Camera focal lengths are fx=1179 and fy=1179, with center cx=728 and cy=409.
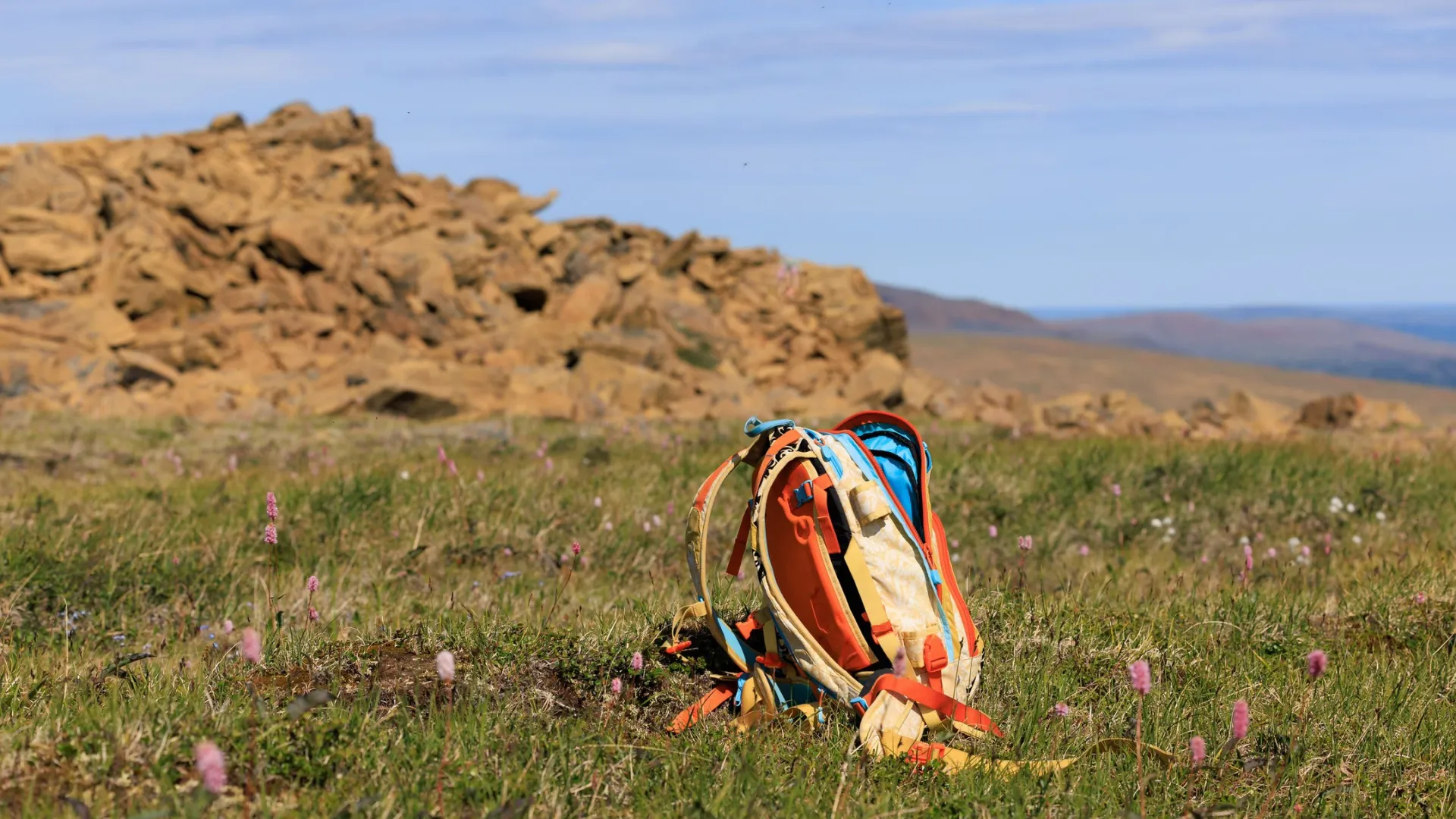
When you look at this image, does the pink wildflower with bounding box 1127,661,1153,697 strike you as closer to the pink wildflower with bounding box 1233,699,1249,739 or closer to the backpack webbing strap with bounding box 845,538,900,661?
the pink wildflower with bounding box 1233,699,1249,739

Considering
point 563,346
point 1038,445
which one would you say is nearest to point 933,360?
point 563,346

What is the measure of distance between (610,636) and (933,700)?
1.33 meters

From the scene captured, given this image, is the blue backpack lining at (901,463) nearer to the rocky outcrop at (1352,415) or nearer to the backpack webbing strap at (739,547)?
the backpack webbing strap at (739,547)

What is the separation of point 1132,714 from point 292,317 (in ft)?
55.2

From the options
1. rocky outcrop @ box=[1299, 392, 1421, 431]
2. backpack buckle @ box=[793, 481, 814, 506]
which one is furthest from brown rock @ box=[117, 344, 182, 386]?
rocky outcrop @ box=[1299, 392, 1421, 431]

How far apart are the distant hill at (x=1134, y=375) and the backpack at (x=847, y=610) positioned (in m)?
59.3

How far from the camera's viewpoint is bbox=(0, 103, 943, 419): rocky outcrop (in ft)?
50.5

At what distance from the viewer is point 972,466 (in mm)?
9211

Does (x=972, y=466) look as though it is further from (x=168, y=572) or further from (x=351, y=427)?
(x=351, y=427)

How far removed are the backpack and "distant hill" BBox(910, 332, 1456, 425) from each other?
2333 inches

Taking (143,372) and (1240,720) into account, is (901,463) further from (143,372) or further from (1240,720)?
(143,372)

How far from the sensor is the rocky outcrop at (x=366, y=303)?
50.5ft

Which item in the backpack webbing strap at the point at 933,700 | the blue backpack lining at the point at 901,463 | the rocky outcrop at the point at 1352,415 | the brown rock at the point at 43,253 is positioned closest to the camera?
the backpack webbing strap at the point at 933,700

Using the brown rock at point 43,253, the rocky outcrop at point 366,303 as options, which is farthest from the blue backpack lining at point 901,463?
the brown rock at point 43,253
